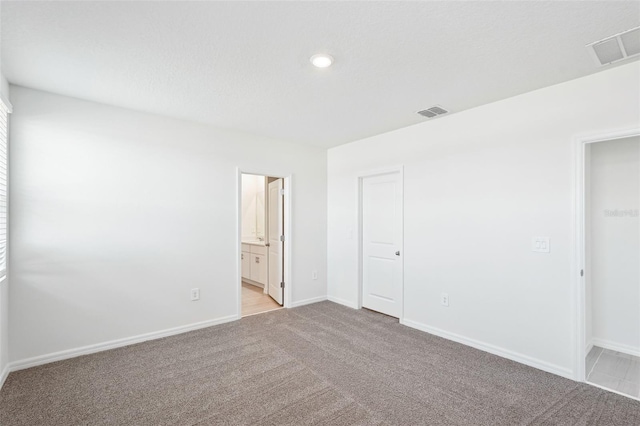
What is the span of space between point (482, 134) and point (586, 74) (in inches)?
35.0

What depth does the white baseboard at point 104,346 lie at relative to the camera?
2723mm

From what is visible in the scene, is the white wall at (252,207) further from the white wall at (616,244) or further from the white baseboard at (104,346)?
the white wall at (616,244)

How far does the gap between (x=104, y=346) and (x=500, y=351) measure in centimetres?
395

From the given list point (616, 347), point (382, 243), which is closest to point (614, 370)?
point (616, 347)

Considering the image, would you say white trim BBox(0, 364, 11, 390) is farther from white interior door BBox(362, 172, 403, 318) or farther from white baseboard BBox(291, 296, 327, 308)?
white interior door BBox(362, 172, 403, 318)

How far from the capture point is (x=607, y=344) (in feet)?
10.4

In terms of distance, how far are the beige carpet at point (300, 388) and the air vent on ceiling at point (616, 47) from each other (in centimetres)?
251

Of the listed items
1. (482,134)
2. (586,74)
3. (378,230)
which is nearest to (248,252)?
(378,230)

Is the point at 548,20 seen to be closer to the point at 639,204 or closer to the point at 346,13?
the point at 346,13

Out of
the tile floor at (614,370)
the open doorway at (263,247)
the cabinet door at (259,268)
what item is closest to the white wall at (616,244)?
the tile floor at (614,370)

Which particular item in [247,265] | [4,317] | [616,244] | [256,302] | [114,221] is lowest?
[256,302]

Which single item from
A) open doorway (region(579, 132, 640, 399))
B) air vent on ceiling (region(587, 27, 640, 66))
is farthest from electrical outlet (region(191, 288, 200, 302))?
air vent on ceiling (region(587, 27, 640, 66))

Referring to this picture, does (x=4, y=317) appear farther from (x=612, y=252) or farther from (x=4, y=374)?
(x=612, y=252)

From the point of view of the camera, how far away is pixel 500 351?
2980 mm
